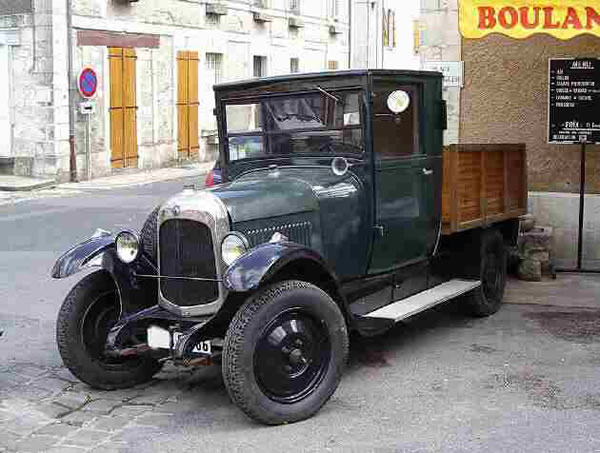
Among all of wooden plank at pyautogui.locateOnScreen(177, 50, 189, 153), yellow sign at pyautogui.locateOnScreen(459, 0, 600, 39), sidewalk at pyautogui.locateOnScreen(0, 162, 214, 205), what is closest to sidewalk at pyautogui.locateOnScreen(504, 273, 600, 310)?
yellow sign at pyautogui.locateOnScreen(459, 0, 600, 39)

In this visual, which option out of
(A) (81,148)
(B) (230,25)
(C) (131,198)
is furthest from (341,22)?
(C) (131,198)

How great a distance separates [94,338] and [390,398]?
1814 mm

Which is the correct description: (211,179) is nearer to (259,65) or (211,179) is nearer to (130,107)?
(130,107)

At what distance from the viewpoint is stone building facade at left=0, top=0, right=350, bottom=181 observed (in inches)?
683

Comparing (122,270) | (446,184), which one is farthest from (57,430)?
(446,184)

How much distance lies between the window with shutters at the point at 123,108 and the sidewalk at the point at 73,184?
409mm

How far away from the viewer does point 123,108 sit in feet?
63.1

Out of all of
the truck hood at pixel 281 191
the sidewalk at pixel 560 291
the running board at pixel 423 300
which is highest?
the truck hood at pixel 281 191

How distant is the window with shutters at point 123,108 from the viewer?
18906mm

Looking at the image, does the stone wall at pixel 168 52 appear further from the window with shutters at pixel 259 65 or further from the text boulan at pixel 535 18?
the text boulan at pixel 535 18

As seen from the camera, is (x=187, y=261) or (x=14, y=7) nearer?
(x=187, y=261)

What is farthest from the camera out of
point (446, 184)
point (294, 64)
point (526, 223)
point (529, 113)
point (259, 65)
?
point (294, 64)

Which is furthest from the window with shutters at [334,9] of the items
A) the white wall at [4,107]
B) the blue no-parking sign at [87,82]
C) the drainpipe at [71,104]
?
the white wall at [4,107]

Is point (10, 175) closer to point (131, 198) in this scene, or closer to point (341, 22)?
point (131, 198)
